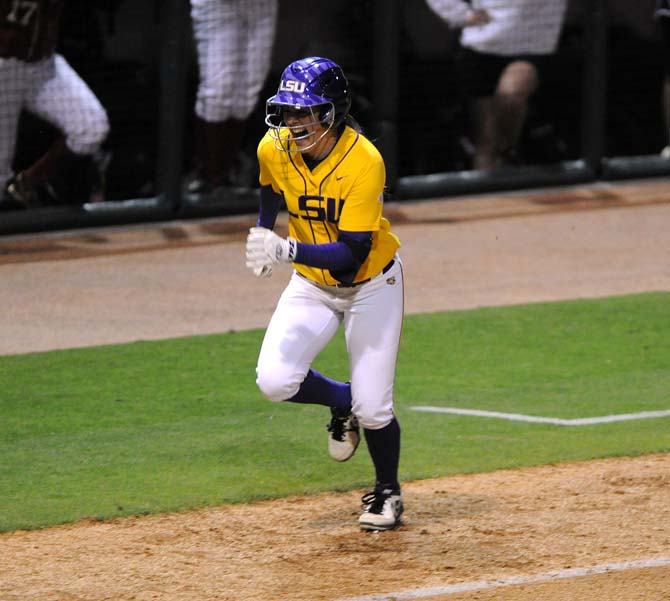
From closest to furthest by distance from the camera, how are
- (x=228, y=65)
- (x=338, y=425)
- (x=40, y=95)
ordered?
(x=338, y=425), (x=40, y=95), (x=228, y=65)

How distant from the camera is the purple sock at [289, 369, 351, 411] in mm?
5734

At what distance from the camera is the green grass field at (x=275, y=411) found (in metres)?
6.29

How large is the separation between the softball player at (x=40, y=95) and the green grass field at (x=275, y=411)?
2978 millimetres

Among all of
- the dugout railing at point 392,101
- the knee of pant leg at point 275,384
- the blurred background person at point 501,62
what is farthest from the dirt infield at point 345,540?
the blurred background person at point 501,62

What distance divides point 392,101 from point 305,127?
273 inches

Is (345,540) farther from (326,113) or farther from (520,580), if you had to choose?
(326,113)

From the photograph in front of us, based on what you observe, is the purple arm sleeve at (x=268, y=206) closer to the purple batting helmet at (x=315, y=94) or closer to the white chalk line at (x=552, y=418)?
the purple batting helmet at (x=315, y=94)

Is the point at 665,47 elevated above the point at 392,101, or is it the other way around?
the point at 665,47

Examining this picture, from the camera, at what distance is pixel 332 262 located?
5.30m

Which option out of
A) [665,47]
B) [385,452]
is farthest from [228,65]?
[385,452]

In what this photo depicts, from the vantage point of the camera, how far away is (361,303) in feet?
18.5

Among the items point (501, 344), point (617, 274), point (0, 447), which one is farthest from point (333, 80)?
point (617, 274)

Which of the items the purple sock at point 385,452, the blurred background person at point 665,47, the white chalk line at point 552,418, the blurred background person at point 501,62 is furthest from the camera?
the blurred background person at point 665,47

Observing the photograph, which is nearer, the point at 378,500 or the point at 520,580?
the point at 520,580
